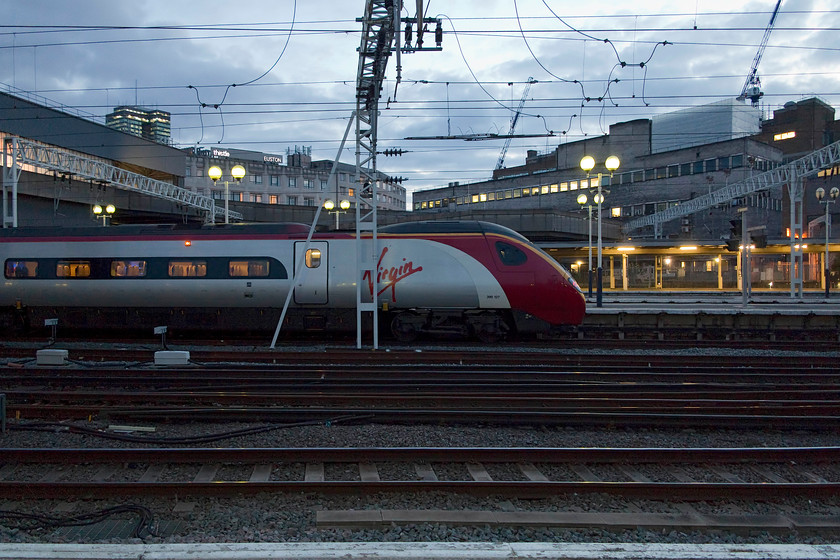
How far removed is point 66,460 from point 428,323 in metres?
9.32

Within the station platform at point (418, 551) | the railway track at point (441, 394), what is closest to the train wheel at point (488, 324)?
the railway track at point (441, 394)

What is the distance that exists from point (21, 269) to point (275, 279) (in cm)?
732

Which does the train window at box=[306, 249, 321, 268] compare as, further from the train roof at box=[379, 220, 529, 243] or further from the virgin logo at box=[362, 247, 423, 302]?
the train roof at box=[379, 220, 529, 243]

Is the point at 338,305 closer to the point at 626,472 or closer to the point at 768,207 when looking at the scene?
the point at 626,472

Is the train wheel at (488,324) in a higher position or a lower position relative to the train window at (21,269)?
lower

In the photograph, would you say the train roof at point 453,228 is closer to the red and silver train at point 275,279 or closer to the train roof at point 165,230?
the red and silver train at point 275,279

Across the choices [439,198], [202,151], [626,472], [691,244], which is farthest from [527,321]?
[202,151]

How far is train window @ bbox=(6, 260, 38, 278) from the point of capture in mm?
15367

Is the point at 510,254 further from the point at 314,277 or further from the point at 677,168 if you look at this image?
the point at 677,168

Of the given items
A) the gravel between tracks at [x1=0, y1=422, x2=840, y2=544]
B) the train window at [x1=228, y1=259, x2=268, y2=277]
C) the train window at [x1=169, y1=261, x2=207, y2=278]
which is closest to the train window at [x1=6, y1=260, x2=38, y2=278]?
the train window at [x1=169, y1=261, x2=207, y2=278]

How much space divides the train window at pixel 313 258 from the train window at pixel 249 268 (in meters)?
1.16

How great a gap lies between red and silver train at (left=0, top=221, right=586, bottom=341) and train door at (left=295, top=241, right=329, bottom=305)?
26mm

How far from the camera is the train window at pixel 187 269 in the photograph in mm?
14820

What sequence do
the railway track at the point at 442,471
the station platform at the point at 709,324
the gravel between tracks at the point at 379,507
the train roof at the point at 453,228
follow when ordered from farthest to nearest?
the station platform at the point at 709,324 → the train roof at the point at 453,228 → the railway track at the point at 442,471 → the gravel between tracks at the point at 379,507
